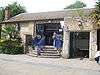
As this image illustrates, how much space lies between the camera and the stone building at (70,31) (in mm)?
22828

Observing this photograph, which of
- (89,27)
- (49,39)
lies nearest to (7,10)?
(49,39)

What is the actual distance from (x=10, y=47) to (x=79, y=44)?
709 cm

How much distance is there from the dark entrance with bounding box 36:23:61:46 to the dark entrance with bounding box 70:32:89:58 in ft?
7.92

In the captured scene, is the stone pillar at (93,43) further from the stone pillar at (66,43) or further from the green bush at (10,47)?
the green bush at (10,47)

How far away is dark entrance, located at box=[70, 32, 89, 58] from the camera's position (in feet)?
82.3

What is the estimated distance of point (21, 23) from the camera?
2992 cm

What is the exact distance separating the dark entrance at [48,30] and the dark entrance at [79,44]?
7.92ft

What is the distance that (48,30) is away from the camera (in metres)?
28.9

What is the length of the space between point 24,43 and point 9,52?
2.14 metres

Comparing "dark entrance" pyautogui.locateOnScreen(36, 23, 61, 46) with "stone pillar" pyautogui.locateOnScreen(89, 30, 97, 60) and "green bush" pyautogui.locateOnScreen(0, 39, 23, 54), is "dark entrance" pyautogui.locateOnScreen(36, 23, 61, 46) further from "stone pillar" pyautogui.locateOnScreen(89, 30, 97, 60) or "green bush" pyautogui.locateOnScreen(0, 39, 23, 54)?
"stone pillar" pyautogui.locateOnScreen(89, 30, 97, 60)

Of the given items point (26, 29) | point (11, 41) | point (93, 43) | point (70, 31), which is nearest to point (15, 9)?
point (26, 29)

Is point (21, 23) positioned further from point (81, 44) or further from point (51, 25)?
point (81, 44)

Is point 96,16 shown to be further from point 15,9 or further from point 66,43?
point 15,9

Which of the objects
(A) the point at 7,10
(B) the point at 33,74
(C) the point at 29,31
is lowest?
(B) the point at 33,74
